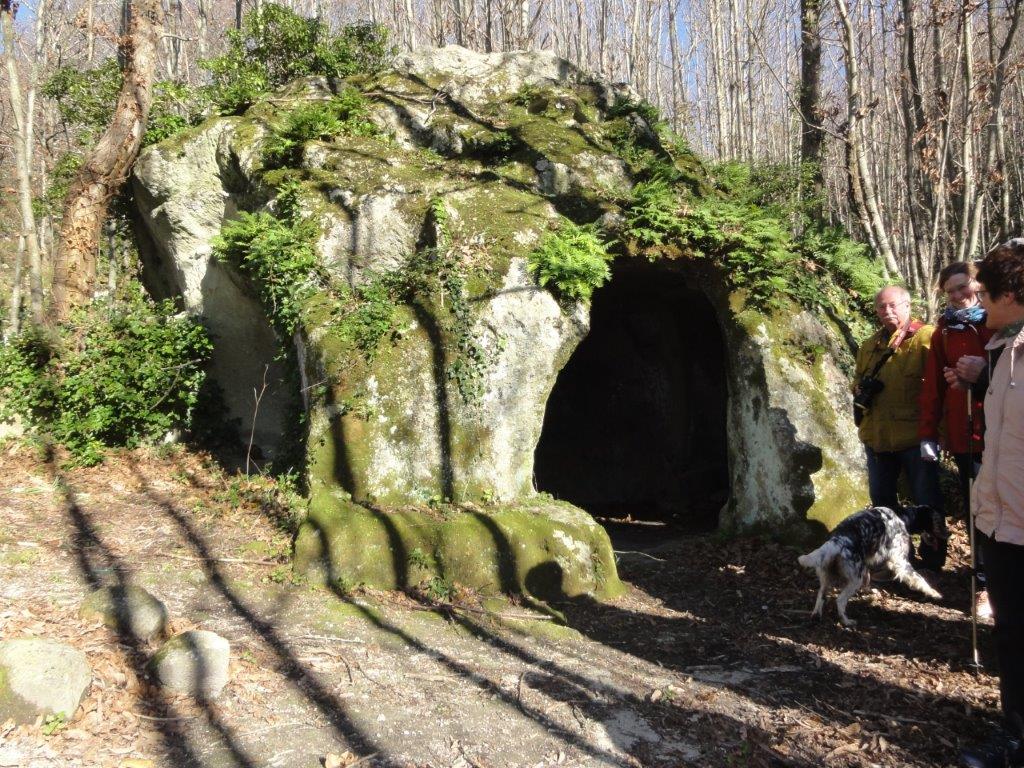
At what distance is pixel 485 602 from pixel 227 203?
759cm

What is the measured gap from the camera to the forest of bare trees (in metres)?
8.84

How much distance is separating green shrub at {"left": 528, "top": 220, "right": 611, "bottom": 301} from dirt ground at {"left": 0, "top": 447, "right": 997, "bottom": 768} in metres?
3.16

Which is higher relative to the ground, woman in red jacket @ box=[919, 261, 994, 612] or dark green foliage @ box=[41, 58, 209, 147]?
dark green foliage @ box=[41, 58, 209, 147]

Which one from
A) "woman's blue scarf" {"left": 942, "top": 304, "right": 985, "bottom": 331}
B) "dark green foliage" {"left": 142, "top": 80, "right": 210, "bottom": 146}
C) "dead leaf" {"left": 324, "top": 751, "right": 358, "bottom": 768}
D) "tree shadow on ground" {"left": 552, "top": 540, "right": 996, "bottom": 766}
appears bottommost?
"tree shadow on ground" {"left": 552, "top": 540, "right": 996, "bottom": 766}

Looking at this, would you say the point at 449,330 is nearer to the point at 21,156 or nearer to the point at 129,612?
the point at 129,612

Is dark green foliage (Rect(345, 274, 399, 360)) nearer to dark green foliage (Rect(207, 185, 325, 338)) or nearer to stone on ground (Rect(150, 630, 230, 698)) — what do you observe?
dark green foliage (Rect(207, 185, 325, 338))

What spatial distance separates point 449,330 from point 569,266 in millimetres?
1457

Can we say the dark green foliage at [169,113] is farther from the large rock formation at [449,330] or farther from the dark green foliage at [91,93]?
the dark green foliage at [91,93]

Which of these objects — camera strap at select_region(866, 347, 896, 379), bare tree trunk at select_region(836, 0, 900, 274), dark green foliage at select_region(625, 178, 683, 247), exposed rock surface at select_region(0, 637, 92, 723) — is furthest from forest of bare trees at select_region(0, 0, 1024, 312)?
exposed rock surface at select_region(0, 637, 92, 723)

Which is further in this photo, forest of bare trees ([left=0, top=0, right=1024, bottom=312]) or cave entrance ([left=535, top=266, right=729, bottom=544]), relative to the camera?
cave entrance ([left=535, top=266, right=729, bottom=544])

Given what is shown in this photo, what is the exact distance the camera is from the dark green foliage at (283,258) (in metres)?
7.42

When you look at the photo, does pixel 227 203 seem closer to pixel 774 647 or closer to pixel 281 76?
pixel 281 76

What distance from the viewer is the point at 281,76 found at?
1217cm

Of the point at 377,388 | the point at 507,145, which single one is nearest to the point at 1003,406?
the point at 377,388
